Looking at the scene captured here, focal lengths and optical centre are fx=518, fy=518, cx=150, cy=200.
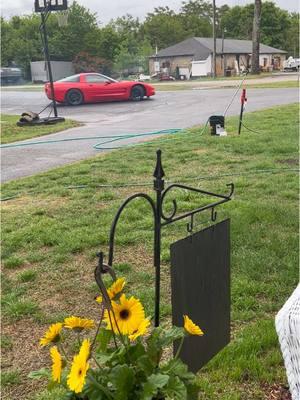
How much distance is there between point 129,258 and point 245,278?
0.82 meters

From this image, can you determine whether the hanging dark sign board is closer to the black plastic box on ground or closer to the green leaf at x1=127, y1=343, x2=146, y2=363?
the green leaf at x1=127, y1=343, x2=146, y2=363

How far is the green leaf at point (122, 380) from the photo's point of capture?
4.04 feet

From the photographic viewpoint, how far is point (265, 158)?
6.36 metres

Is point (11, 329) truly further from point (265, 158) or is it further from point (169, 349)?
point (265, 158)

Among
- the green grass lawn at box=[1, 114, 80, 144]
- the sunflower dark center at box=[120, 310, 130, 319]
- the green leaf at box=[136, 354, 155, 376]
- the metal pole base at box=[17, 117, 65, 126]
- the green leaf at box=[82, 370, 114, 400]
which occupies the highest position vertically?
the sunflower dark center at box=[120, 310, 130, 319]

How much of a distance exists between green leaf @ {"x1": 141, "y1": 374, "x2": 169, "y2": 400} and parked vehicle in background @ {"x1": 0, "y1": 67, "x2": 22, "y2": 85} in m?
41.3

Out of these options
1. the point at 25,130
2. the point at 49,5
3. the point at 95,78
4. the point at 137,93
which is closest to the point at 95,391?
the point at 25,130

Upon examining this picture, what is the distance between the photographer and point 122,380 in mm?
1246

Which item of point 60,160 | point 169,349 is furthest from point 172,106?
point 169,349

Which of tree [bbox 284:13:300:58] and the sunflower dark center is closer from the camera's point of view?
the sunflower dark center

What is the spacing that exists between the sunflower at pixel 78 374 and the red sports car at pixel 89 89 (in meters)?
16.3

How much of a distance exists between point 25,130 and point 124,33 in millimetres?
36987

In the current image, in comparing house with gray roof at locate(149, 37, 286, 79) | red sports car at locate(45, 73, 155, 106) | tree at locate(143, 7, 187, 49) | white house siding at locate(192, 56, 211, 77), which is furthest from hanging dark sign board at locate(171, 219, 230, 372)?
tree at locate(143, 7, 187, 49)

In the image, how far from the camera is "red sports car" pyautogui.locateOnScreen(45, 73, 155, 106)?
55.3ft
